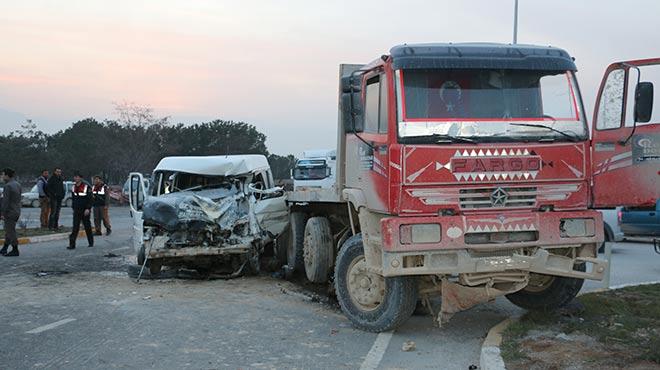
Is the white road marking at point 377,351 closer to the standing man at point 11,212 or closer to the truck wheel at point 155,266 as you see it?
the truck wheel at point 155,266

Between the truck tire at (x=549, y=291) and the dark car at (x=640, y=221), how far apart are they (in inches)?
307

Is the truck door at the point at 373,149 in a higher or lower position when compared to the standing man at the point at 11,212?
higher

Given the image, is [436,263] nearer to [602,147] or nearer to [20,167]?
[602,147]

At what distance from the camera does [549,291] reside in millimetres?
7625

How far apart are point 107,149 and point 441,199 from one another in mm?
44932

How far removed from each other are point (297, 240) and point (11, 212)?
6658 mm

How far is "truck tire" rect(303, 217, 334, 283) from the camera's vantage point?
9336 millimetres

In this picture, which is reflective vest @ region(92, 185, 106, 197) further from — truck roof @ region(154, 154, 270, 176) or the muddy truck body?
truck roof @ region(154, 154, 270, 176)

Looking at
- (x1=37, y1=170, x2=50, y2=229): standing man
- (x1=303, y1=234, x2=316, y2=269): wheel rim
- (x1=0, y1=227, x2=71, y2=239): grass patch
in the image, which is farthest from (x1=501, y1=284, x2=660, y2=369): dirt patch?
(x1=37, y1=170, x2=50, y2=229): standing man

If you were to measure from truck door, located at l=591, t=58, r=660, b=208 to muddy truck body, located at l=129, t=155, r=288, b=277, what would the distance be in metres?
5.48

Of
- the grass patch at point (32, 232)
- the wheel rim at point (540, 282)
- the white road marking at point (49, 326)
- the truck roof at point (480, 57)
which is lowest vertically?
the white road marking at point (49, 326)

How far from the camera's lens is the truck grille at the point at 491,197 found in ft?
21.2

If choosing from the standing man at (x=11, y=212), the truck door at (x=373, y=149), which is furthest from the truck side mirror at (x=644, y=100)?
the standing man at (x=11, y=212)

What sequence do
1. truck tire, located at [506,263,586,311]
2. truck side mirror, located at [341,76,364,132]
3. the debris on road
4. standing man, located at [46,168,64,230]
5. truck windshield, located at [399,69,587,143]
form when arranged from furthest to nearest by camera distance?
standing man, located at [46,168,64,230] → truck tire, located at [506,263,586,311] → truck side mirror, located at [341,76,364,132] → truck windshield, located at [399,69,587,143] → the debris on road
